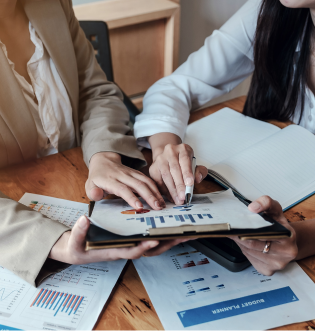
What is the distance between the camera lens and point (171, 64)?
97.4 inches

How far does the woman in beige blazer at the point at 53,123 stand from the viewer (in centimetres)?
60

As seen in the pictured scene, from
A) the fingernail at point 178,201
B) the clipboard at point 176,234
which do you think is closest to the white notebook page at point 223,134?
the fingernail at point 178,201

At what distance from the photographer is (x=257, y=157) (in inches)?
33.6

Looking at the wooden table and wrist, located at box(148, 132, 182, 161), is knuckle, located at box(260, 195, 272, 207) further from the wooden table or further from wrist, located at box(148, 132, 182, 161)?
wrist, located at box(148, 132, 182, 161)

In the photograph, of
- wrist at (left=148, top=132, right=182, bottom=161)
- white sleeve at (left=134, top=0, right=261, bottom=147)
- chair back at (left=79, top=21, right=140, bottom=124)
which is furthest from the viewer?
chair back at (left=79, top=21, right=140, bottom=124)

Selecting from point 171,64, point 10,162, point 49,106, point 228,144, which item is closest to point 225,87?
point 228,144

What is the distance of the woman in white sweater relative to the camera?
1.00 m

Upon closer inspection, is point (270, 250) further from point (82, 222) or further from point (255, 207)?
point (82, 222)

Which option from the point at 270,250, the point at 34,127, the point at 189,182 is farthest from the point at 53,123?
the point at 270,250

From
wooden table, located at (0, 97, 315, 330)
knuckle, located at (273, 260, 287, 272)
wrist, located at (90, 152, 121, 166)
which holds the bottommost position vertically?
wooden table, located at (0, 97, 315, 330)

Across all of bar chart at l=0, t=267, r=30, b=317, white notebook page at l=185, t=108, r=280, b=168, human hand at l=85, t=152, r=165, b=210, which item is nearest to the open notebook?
white notebook page at l=185, t=108, r=280, b=168

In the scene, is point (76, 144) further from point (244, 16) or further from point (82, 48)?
point (244, 16)

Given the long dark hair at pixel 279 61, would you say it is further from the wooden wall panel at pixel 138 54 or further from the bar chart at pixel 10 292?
the wooden wall panel at pixel 138 54

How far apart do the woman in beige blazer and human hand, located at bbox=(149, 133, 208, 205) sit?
54 mm
